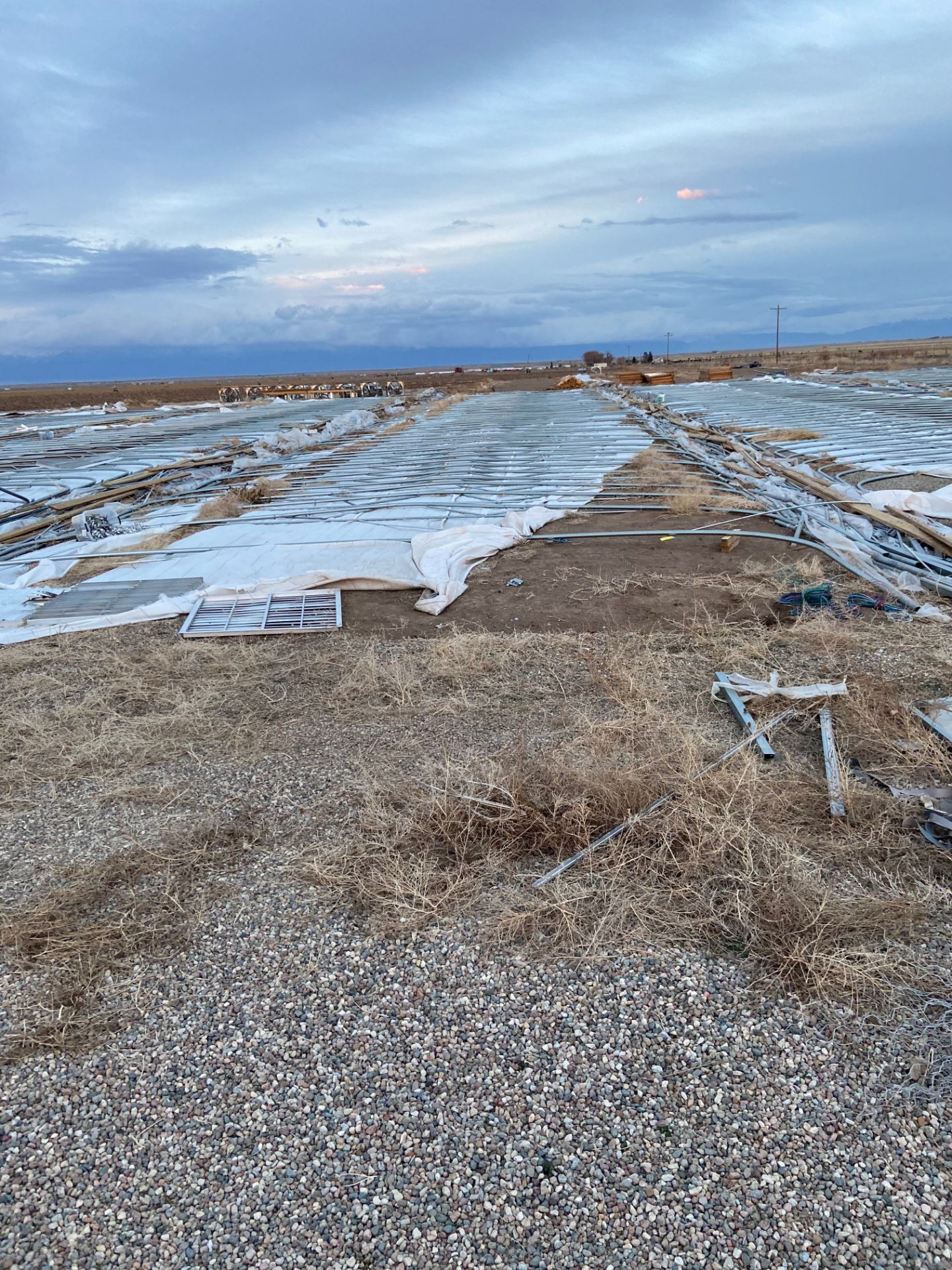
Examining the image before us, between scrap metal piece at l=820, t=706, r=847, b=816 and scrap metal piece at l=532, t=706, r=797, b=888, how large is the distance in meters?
0.35

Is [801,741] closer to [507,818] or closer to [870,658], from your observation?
[870,658]

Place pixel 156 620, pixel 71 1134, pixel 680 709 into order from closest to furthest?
pixel 71 1134 < pixel 680 709 < pixel 156 620

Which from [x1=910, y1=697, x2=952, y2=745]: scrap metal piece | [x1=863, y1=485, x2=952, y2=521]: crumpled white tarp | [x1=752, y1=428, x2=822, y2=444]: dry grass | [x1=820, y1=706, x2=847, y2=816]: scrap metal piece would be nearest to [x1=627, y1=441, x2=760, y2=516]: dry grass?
[x1=863, y1=485, x2=952, y2=521]: crumpled white tarp

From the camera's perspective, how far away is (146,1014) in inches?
104

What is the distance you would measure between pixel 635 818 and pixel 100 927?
93.3 inches

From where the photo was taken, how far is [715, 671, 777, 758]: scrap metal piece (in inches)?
159

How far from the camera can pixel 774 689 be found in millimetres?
4617

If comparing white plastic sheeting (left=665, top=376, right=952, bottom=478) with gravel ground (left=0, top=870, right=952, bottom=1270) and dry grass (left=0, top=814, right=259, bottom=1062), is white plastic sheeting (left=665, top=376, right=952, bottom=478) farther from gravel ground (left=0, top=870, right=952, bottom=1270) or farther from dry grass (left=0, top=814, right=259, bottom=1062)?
dry grass (left=0, top=814, right=259, bottom=1062)

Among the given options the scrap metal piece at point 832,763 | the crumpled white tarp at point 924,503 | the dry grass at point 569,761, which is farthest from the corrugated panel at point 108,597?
the crumpled white tarp at point 924,503

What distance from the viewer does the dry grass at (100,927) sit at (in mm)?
2613

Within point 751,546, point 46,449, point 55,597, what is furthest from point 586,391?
point 55,597

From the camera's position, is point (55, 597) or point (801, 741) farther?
point (55, 597)

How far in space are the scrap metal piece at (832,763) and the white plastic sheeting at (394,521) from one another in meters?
3.49

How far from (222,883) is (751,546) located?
23.1 feet
